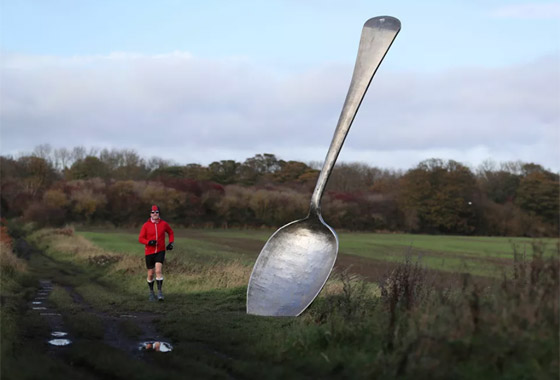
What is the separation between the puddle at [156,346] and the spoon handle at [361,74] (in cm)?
374

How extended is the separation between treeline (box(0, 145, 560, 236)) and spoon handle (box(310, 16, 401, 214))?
166ft

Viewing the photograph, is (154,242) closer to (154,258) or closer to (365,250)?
(154,258)

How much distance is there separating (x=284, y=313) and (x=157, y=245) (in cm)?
512

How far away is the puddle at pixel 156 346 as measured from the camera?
8164 mm

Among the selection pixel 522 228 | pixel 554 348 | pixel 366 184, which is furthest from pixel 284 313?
pixel 366 184

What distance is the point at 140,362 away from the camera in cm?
712

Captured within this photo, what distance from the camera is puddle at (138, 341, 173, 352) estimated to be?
816cm

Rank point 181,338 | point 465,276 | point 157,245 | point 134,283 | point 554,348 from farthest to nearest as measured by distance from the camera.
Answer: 1. point 134,283
2. point 157,245
3. point 181,338
4. point 465,276
5. point 554,348

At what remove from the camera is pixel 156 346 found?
839cm

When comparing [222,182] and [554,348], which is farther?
[222,182]

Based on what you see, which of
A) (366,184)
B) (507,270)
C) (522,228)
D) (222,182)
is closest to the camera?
(507,270)

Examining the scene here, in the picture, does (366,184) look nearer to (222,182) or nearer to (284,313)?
(222,182)

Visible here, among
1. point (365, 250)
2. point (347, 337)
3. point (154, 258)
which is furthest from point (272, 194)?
point (347, 337)

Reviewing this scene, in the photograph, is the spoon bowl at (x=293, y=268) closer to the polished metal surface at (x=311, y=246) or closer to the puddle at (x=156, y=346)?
the polished metal surface at (x=311, y=246)
